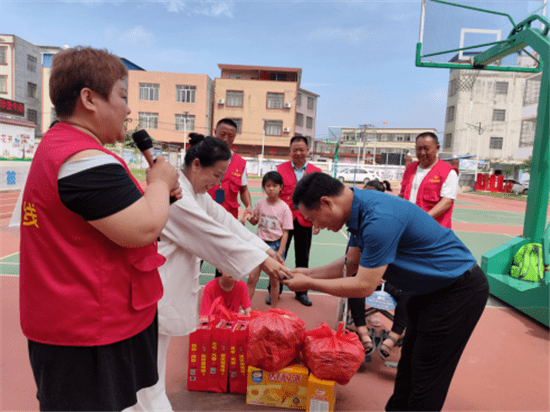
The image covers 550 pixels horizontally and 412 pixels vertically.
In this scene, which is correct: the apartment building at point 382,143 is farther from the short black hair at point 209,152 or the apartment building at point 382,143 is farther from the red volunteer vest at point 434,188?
the short black hair at point 209,152

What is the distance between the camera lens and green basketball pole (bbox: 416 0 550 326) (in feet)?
15.3

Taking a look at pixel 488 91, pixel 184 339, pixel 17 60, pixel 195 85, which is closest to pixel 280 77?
pixel 195 85

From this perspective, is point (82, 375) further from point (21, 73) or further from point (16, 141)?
point (21, 73)

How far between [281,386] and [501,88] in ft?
142

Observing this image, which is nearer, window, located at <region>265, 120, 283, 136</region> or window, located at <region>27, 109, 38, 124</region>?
window, located at <region>27, 109, 38, 124</region>

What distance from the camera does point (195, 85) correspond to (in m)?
36.9

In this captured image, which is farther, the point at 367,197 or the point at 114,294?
the point at 367,197

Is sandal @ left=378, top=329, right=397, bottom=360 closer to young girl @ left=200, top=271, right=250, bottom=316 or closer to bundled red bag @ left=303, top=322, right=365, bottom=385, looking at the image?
bundled red bag @ left=303, top=322, right=365, bottom=385

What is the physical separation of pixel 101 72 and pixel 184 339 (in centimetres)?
303

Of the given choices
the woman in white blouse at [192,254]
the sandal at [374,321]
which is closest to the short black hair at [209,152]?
the woman in white blouse at [192,254]

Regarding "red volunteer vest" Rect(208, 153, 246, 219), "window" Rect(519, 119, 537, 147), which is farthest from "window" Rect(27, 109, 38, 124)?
"window" Rect(519, 119, 537, 147)

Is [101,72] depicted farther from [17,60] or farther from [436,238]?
[17,60]

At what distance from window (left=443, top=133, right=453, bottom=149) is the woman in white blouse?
41.5 m

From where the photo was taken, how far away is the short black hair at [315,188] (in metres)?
1.92
